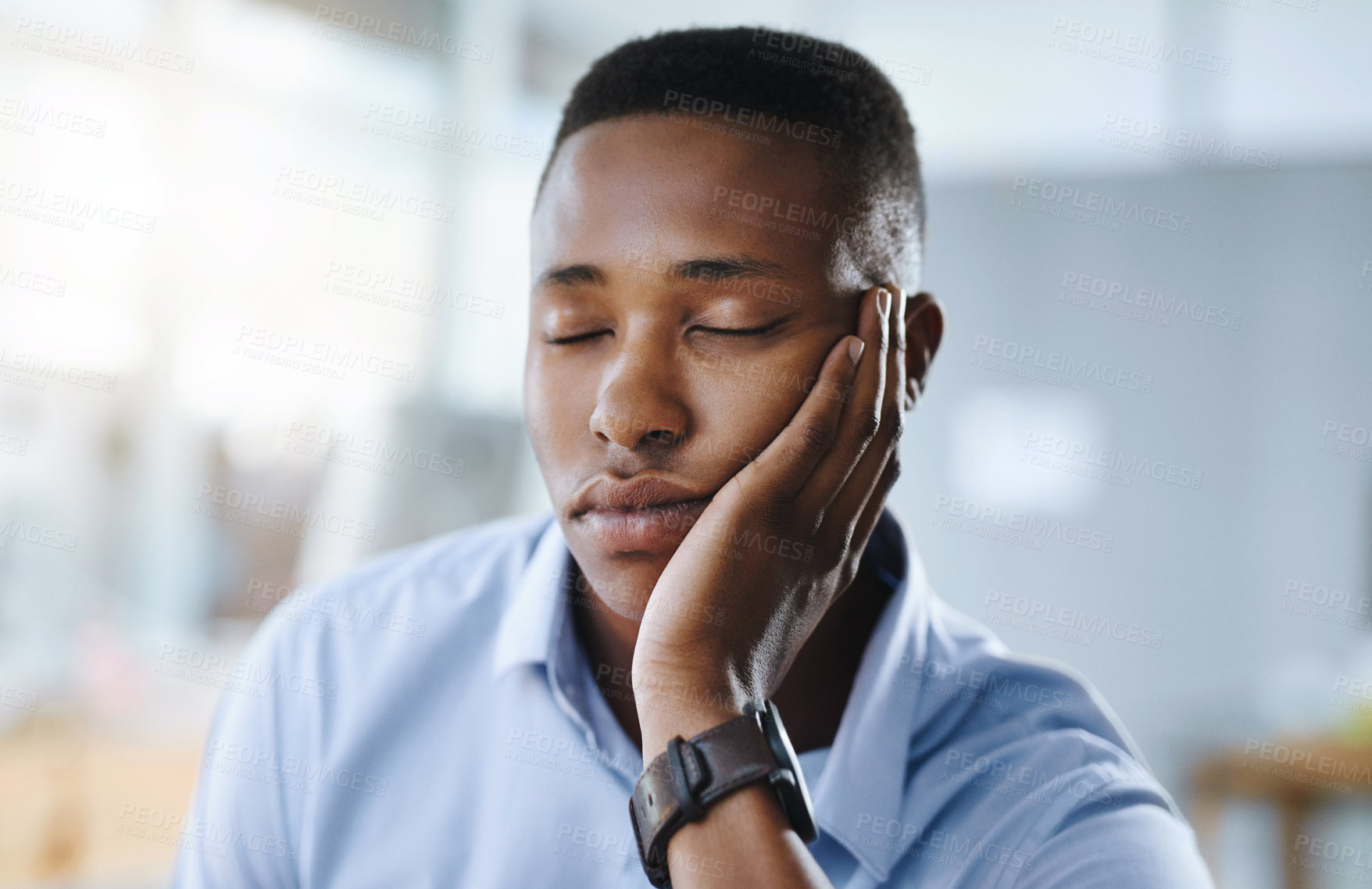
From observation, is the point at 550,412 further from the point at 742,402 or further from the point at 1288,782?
the point at 1288,782

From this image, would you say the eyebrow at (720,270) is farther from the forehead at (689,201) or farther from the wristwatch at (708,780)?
the wristwatch at (708,780)

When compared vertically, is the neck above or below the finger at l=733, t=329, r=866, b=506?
below

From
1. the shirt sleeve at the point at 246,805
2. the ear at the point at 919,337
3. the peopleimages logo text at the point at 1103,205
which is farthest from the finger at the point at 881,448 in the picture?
the peopleimages logo text at the point at 1103,205

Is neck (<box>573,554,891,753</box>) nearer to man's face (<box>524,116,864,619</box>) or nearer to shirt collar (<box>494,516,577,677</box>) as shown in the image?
shirt collar (<box>494,516,577,677</box>)

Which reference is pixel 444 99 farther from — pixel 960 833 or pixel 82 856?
pixel 960 833

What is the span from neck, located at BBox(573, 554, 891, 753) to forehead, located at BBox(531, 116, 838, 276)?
1.49 ft

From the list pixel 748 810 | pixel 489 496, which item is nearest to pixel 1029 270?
pixel 489 496

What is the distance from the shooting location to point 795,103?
1.16 m

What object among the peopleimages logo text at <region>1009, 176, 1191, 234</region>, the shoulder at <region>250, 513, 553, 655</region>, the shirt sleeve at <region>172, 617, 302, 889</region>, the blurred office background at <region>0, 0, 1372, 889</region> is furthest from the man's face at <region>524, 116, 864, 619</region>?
the peopleimages logo text at <region>1009, 176, 1191, 234</region>

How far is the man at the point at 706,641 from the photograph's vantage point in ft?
3.33

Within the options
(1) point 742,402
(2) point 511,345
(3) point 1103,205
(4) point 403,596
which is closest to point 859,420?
(1) point 742,402

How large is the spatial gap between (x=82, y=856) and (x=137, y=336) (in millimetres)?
1570

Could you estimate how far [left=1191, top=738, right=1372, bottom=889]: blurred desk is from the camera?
366 centimetres

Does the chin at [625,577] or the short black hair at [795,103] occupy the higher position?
the short black hair at [795,103]
